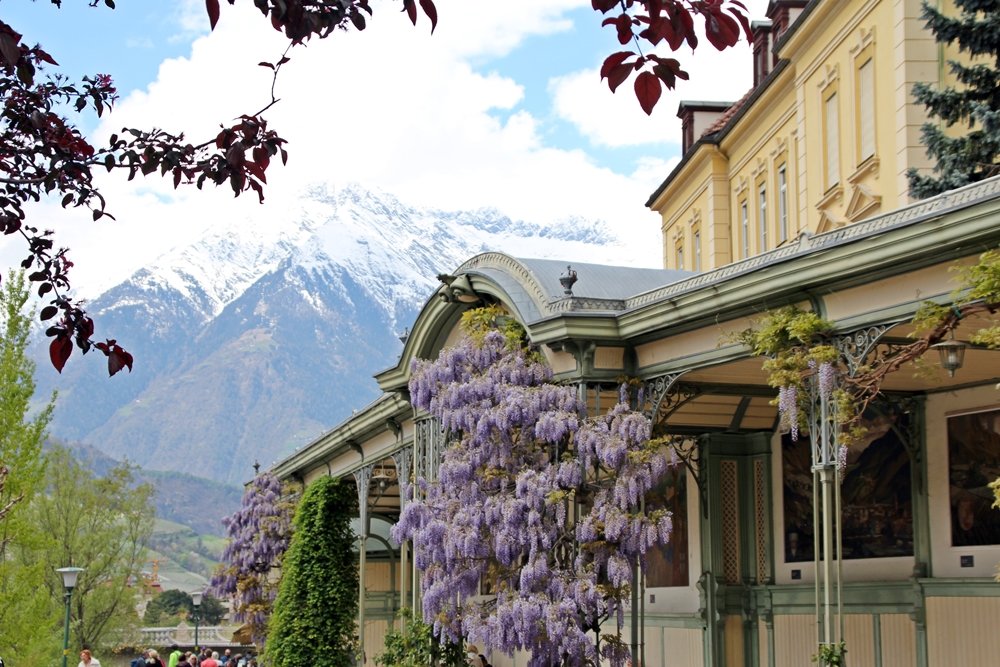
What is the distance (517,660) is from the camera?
Result: 24.3 meters

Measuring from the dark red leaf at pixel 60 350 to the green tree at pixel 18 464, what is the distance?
61.9ft

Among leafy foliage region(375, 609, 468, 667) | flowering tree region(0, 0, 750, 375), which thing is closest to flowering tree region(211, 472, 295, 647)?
leafy foliage region(375, 609, 468, 667)

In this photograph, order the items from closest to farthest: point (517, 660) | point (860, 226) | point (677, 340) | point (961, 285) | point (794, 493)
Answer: point (961, 285), point (860, 226), point (677, 340), point (794, 493), point (517, 660)

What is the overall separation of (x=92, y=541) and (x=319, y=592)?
730 inches

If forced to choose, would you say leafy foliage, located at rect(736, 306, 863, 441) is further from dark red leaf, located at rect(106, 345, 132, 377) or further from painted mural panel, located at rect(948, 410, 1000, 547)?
dark red leaf, located at rect(106, 345, 132, 377)

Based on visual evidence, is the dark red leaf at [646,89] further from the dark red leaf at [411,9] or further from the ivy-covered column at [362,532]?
the ivy-covered column at [362,532]

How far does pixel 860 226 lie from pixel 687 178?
25.4 meters

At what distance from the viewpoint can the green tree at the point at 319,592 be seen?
3025 cm

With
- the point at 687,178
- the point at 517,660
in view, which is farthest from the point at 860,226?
the point at 687,178

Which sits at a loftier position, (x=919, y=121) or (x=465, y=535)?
(x=919, y=121)

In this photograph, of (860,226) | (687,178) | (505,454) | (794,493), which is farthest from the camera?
(687,178)

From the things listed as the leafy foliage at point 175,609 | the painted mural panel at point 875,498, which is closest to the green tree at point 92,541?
the painted mural panel at point 875,498

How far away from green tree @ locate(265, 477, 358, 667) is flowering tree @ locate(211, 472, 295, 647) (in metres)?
6.52

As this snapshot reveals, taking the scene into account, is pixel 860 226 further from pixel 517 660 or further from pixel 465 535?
pixel 517 660
